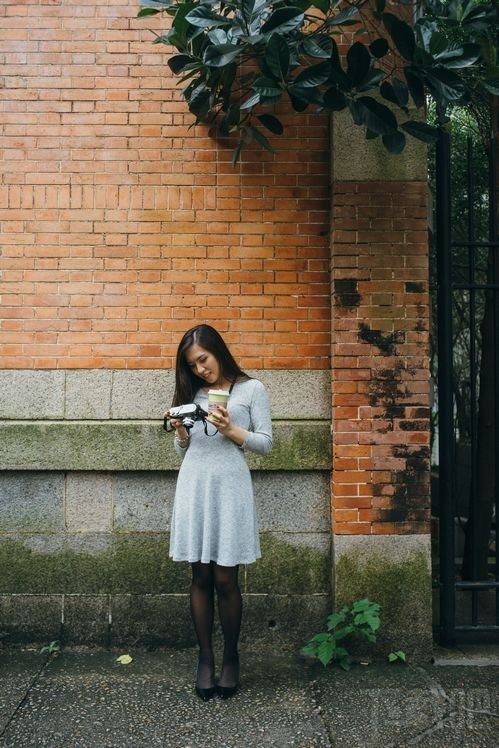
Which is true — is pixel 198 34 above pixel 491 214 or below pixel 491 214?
above

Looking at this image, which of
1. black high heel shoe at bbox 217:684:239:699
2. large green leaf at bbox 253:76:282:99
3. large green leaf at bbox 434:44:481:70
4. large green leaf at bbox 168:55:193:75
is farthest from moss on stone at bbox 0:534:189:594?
large green leaf at bbox 434:44:481:70

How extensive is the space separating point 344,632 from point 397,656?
39 centimetres

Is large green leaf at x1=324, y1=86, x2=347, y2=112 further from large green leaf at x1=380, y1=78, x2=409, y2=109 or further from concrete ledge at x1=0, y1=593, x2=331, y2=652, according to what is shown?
concrete ledge at x1=0, y1=593, x2=331, y2=652

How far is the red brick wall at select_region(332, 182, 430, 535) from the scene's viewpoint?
4.16 meters

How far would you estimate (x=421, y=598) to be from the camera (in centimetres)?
415

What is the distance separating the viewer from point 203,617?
3555mm

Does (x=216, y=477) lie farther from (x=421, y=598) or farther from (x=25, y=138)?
(x=25, y=138)

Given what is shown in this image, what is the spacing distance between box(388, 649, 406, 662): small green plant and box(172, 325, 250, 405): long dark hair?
1.95 metres

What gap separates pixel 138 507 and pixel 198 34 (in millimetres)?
2792

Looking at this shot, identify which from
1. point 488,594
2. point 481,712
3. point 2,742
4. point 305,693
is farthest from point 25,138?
point 488,594

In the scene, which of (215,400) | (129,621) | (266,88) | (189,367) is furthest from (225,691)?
(266,88)

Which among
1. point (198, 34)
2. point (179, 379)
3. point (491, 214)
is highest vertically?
point (198, 34)

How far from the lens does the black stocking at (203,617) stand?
11.6ft

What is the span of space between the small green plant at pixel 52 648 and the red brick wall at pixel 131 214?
5.72 feet
